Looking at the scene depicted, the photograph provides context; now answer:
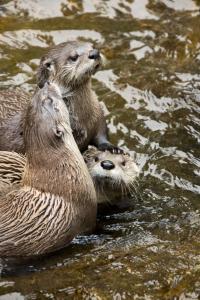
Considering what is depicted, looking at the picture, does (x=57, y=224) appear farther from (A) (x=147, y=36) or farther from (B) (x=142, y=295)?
(A) (x=147, y=36)

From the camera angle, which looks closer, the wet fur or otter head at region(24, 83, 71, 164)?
otter head at region(24, 83, 71, 164)

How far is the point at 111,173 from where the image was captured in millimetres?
5168

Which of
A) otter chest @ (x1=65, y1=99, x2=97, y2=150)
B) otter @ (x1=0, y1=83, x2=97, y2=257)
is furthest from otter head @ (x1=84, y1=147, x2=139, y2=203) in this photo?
otter @ (x1=0, y1=83, x2=97, y2=257)

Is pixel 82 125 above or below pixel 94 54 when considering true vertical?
below

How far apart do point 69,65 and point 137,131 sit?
79 cm

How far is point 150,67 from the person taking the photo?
270 inches

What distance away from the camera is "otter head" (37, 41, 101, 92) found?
5.47 meters

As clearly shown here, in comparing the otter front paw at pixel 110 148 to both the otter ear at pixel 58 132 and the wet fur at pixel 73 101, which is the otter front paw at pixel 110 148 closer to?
the wet fur at pixel 73 101

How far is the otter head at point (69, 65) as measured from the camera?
5473 millimetres

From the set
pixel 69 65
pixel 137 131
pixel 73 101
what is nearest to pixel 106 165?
pixel 73 101

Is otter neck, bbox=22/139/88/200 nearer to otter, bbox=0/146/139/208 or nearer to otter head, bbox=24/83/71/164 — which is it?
otter head, bbox=24/83/71/164

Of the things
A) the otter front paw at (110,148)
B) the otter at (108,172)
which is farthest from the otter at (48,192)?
the otter front paw at (110,148)

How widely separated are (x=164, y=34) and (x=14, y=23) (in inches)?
52.0

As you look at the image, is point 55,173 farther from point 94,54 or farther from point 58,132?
point 94,54
